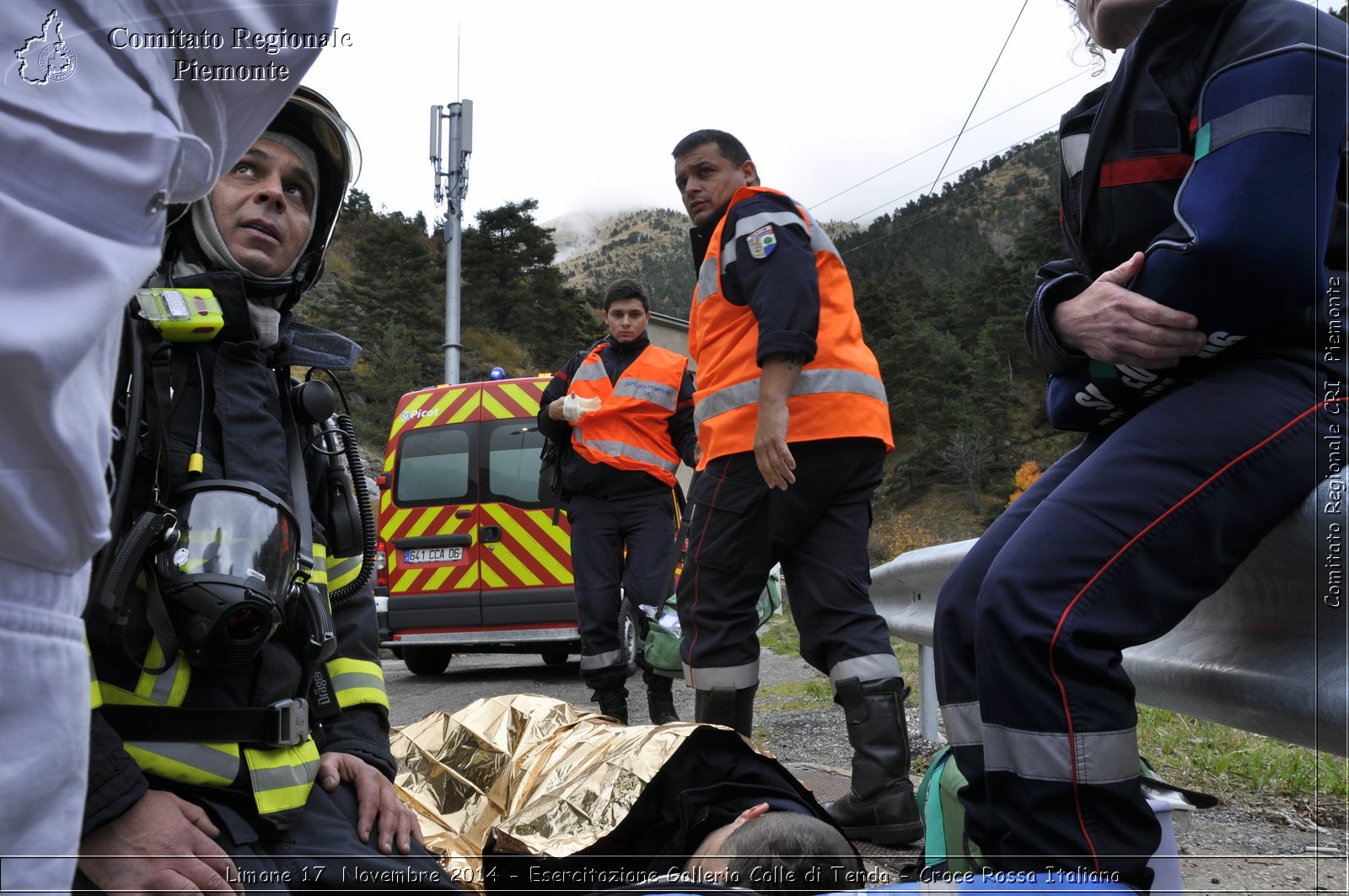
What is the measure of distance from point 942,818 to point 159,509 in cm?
155

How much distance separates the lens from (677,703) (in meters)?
6.01

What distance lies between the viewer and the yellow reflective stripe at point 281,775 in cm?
158

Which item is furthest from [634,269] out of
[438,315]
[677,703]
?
[677,703]

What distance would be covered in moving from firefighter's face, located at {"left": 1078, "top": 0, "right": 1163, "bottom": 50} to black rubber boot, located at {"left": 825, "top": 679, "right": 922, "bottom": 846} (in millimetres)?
1845

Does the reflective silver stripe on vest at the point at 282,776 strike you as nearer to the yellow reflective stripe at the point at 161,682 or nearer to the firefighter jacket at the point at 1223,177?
the yellow reflective stripe at the point at 161,682

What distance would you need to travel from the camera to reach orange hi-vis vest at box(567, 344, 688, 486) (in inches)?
206

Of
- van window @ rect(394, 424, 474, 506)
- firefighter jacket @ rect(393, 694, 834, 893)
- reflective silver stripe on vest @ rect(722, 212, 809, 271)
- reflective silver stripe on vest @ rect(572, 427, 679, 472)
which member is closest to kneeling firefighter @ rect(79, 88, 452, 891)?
firefighter jacket @ rect(393, 694, 834, 893)

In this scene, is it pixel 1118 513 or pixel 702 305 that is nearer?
pixel 1118 513

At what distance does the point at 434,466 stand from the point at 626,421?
362 centimetres

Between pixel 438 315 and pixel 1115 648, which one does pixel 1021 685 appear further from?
pixel 438 315

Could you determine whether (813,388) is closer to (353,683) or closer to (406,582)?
(353,683)

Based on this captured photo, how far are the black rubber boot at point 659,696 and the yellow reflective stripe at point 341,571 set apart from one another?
2.82 meters

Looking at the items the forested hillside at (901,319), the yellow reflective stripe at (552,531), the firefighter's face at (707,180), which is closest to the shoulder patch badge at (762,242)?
the firefighter's face at (707,180)

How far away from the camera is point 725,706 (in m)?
3.24
